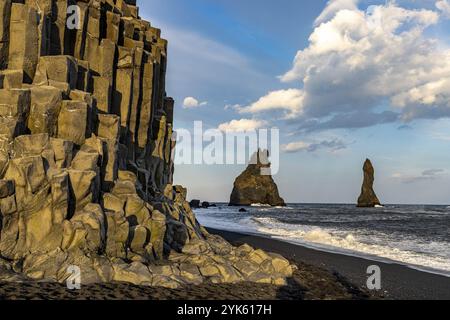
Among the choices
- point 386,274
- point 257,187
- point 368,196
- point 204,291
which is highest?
point 257,187

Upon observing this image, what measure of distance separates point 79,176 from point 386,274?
49.2ft

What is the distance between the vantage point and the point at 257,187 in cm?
17400

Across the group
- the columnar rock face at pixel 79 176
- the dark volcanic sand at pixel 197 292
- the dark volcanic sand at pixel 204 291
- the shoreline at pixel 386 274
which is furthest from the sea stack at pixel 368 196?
the dark volcanic sand at pixel 197 292

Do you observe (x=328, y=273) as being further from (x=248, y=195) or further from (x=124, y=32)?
(x=248, y=195)

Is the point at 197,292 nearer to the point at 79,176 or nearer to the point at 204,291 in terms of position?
the point at 204,291

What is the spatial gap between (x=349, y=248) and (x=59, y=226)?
72.8ft

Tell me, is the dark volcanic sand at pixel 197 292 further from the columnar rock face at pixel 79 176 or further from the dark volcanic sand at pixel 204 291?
the columnar rock face at pixel 79 176

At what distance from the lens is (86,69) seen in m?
21.8

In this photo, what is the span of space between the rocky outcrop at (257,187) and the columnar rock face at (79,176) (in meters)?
146

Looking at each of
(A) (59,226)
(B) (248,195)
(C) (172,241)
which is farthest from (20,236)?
(B) (248,195)

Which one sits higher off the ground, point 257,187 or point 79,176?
point 257,187

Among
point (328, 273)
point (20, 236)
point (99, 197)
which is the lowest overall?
point (328, 273)

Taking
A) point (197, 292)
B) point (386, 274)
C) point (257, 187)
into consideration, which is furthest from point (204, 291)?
point (257, 187)

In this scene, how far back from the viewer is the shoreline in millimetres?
16516
